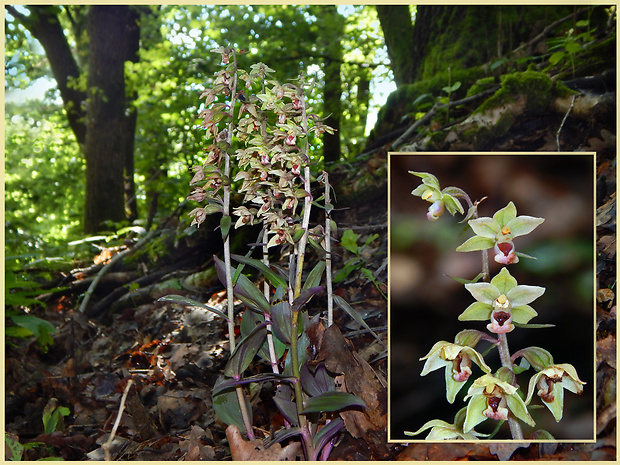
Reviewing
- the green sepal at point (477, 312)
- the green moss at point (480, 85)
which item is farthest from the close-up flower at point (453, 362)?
the green moss at point (480, 85)

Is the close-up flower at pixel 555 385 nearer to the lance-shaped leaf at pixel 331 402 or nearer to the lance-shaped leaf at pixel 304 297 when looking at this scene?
the lance-shaped leaf at pixel 331 402

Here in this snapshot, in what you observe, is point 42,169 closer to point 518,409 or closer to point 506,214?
point 506,214

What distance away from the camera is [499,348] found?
5.82ft

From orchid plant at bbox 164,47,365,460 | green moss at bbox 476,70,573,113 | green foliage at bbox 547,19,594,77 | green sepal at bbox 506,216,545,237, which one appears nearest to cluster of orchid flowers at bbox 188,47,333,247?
orchid plant at bbox 164,47,365,460

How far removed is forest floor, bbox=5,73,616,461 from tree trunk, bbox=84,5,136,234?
1436mm

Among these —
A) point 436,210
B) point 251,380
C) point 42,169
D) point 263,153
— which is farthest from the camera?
point 42,169

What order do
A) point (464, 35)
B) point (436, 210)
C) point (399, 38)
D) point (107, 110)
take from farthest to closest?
point (107, 110)
point (399, 38)
point (464, 35)
point (436, 210)

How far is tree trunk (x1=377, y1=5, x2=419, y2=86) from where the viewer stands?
155 inches

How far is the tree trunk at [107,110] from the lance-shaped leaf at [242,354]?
3.47 m

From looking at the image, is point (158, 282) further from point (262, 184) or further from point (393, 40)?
point (393, 40)

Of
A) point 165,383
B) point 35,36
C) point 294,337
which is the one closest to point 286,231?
point 294,337

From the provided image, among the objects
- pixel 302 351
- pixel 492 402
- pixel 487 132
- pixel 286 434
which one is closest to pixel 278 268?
pixel 302 351

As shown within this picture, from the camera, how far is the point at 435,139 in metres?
2.83

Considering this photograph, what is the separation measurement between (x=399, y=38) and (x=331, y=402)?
10.8 ft
